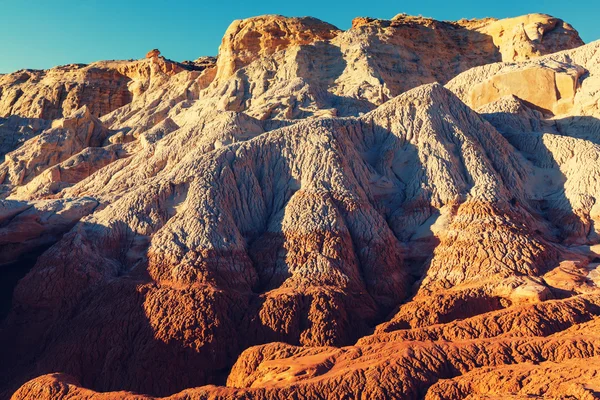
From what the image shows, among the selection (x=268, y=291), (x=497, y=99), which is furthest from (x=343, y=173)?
(x=497, y=99)

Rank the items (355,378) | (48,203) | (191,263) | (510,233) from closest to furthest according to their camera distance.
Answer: (355,378), (191,263), (510,233), (48,203)

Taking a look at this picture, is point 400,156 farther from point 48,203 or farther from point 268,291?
point 48,203

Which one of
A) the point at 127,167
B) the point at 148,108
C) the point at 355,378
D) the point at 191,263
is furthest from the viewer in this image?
the point at 148,108

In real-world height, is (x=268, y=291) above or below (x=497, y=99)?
below

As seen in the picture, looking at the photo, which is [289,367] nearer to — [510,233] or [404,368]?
[404,368]

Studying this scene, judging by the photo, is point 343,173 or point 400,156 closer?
point 343,173

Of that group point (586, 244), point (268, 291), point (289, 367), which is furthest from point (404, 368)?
point (586, 244)

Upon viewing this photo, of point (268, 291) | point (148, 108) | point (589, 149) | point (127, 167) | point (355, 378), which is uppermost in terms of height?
point (148, 108)
